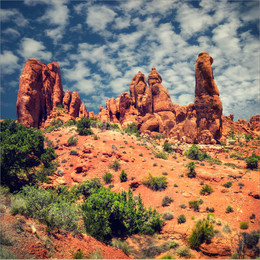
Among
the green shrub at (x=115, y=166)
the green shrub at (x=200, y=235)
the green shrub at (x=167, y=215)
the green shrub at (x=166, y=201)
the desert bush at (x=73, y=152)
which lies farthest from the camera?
the desert bush at (x=73, y=152)

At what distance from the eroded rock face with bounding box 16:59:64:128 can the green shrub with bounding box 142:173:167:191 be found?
3401cm

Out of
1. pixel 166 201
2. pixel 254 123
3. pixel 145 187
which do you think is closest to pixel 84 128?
pixel 145 187

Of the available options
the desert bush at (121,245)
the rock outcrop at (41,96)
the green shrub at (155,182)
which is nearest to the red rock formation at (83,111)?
the rock outcrop at (41,96)

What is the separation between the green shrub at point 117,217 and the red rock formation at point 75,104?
45.8 metres

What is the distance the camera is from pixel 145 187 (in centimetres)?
2170

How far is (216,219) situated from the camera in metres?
14.1

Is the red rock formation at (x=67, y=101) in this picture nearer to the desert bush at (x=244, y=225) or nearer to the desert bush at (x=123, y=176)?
the desert bush at (x=123, y=176)

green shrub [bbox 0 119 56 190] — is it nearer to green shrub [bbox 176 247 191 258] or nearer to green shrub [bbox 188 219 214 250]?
green shrub [bbox 176 247 191 258]

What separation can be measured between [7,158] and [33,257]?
14.5 m

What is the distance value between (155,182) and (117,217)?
7.45 metres

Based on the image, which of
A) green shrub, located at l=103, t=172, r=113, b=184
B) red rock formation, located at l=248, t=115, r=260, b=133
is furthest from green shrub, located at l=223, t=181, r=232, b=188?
red rock formation, located at l=248, t=115, r=260, b=133

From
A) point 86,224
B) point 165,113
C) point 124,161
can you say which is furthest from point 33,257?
Result: point 165,113

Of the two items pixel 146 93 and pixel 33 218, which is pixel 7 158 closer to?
pixel 33 218

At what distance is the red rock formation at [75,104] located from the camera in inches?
2259
